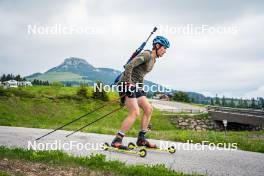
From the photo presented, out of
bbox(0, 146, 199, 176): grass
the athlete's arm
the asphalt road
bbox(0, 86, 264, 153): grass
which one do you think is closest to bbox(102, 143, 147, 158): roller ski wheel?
the asphalt road

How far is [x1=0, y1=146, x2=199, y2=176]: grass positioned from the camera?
525 cm

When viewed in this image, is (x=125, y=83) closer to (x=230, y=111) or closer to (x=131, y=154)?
(x=131, y=154)

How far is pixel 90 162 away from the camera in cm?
570

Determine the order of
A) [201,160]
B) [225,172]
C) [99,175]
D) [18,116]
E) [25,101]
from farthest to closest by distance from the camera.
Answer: [25,101]
[18,116]
[201,160]
[225,172]
[99,175]

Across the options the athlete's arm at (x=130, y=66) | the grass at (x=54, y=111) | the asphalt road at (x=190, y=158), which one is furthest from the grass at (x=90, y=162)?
the grass at (x=54, y=111)

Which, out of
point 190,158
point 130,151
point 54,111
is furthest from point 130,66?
point 54,111

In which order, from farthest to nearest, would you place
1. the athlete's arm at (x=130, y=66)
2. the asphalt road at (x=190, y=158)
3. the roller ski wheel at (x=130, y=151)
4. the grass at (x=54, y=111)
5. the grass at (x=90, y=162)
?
the grass at (x=54, y=111), the athlete's arm at (x=130, y=66), the roller ski wheel at (x=130, y=151), the asphalt road at (x=190, y=158), the grass at (x=90, y=162)

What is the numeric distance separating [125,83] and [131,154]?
160 cm

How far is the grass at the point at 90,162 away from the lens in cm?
525

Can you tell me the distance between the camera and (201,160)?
683cm

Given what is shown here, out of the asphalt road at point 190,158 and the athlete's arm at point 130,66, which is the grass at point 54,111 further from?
the athlete's arm at point 130,66

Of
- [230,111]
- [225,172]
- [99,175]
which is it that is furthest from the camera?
[230,111]

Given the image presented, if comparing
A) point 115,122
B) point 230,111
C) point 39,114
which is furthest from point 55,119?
point 230,111

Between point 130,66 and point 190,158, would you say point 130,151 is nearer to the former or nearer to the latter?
point 190,158
